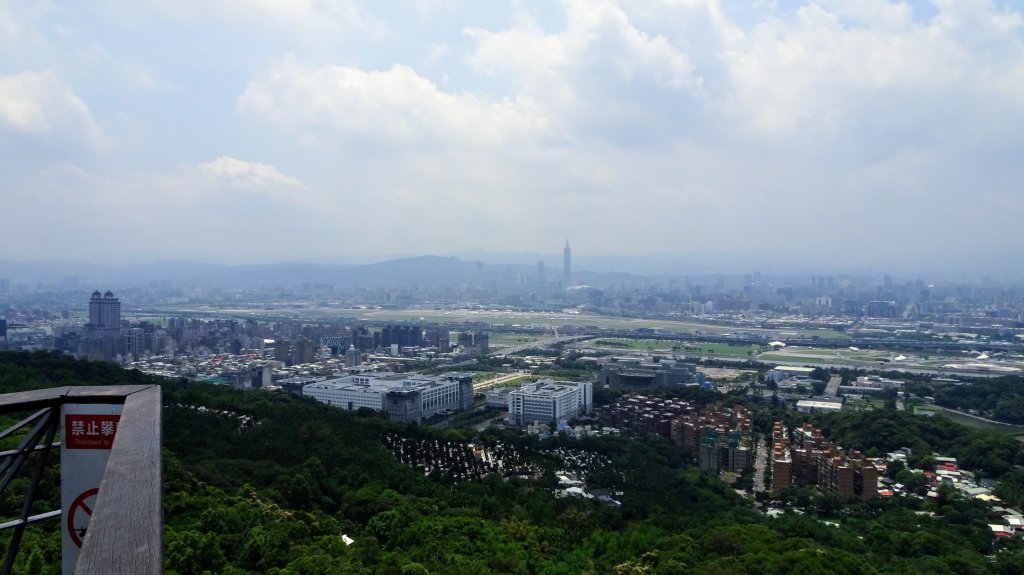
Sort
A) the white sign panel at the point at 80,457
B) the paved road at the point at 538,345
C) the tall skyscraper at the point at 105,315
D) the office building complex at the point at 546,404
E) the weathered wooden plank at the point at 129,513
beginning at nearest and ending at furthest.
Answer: the weathered wooden plank at the point at 129,513, the white sign panel at the point at 80,457, the office building complex at the point at 546,404, the paved road at the point at 538,345, the tall skyscraper at the point at 105,315

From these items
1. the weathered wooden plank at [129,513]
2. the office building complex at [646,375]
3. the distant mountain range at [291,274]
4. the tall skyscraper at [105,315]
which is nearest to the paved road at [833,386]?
the office building complex at [646,375]

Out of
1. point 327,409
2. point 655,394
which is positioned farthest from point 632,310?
point 327,409

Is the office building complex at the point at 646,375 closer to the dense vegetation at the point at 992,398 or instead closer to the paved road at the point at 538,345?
the dense vegetation at the point at 992,398

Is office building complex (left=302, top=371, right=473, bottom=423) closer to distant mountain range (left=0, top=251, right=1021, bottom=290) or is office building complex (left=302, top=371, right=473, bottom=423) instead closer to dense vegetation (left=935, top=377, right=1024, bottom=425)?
dense vegetation (left=935, top=377, right=1024, bottom=425)

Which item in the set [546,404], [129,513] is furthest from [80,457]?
[546,404]

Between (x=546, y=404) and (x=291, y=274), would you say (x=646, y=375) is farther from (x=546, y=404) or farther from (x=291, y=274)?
(x=291, y=274)
